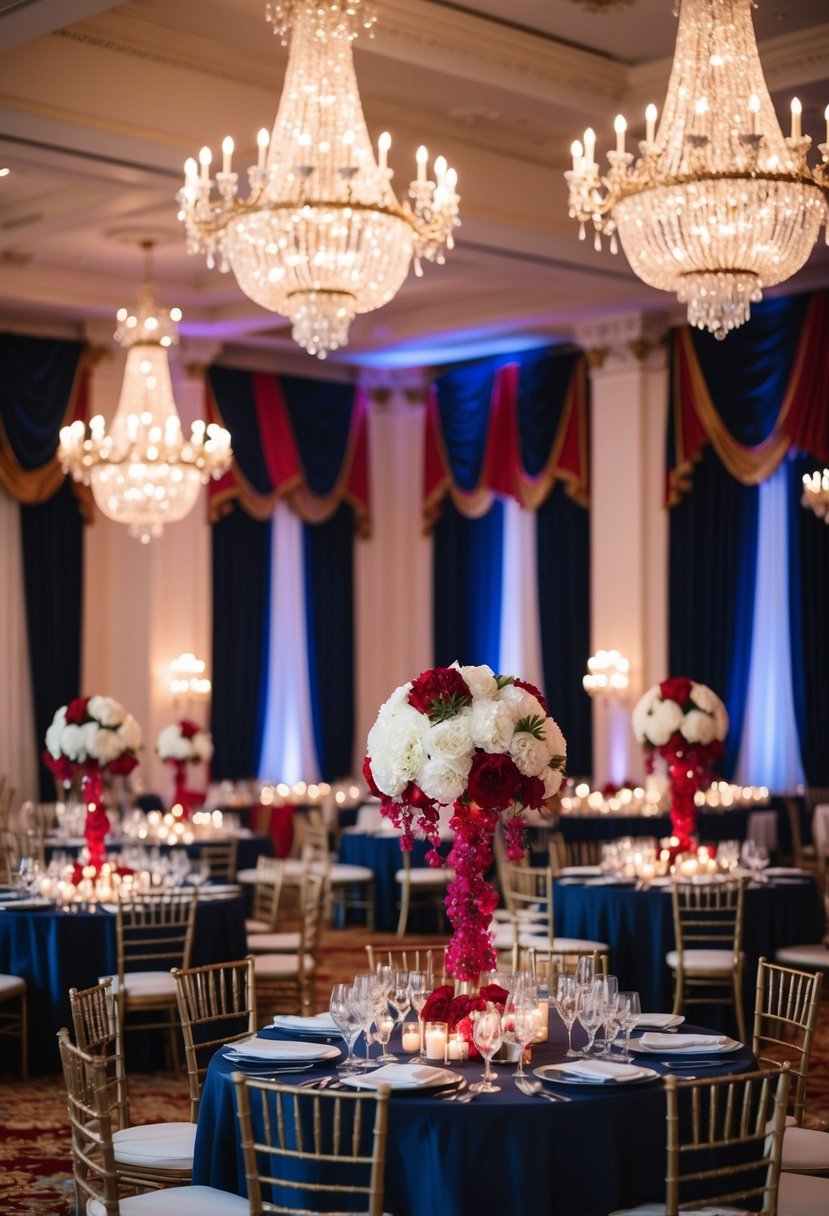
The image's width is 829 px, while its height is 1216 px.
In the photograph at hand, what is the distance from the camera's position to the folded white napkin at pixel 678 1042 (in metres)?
4.92

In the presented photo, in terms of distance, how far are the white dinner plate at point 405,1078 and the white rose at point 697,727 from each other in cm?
486

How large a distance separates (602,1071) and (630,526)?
36.3 feet

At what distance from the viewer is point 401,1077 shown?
449 centimetres

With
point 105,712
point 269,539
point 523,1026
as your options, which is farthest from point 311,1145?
point 269,539

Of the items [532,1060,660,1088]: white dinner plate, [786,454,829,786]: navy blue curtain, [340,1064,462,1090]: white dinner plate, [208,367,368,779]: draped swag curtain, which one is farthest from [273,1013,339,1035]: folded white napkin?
[208,367,368,779]: draped swag curtain

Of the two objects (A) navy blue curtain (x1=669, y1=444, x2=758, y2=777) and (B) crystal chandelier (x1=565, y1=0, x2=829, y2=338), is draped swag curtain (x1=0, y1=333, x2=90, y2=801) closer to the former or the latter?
(A) navy blue curtain (x1=669, y1=444, x2=758, y2=777)

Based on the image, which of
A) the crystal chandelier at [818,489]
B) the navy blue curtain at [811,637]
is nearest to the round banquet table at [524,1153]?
the crystal chandelier at [818,489]

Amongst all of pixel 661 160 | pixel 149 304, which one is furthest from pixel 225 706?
pixel 661 160

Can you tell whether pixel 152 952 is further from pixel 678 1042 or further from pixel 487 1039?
pixel 487 1039

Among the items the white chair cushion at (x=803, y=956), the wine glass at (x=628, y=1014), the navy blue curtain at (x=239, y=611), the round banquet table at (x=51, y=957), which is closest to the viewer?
the wine glass at (x=628, y=1014)

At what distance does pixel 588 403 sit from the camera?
1612cm

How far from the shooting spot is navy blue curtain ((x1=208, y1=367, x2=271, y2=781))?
16.6 metres

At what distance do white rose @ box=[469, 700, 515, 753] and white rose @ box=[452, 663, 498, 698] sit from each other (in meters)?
0.05

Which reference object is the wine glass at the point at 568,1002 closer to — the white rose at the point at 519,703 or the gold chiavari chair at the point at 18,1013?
the white rose at the point at 519,703
